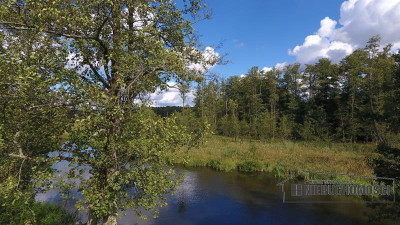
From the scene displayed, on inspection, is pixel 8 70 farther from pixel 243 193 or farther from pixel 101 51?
pixel 243 193

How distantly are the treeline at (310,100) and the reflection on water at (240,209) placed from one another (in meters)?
13.2

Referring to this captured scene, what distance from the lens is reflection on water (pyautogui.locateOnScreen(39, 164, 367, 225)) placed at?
15305 mm

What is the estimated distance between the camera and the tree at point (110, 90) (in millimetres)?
5996

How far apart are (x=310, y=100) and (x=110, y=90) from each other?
6856 cm

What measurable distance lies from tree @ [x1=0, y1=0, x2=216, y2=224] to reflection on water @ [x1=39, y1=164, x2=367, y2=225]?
9.23m

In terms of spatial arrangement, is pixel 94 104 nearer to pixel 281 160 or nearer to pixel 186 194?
pixel 186 194

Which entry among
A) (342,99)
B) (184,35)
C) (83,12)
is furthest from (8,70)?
(342,99)

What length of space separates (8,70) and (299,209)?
18.7 meters

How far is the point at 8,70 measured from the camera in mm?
5719

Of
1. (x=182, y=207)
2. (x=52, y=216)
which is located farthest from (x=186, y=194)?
(x=52, y=216)

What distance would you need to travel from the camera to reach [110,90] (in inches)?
277

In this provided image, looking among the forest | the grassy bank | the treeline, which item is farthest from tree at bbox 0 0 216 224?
the treeline

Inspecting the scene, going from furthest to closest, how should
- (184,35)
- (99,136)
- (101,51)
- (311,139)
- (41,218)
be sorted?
1. (311,139)
2. (41,218)
3. (184,35)
4. (101,51)
5. (99,136)

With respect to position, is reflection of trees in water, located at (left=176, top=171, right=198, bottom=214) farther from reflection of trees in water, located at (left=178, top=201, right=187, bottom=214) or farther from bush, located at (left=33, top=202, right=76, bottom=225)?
bush, located at (left=33, top=202, right=76, bottom=225)
